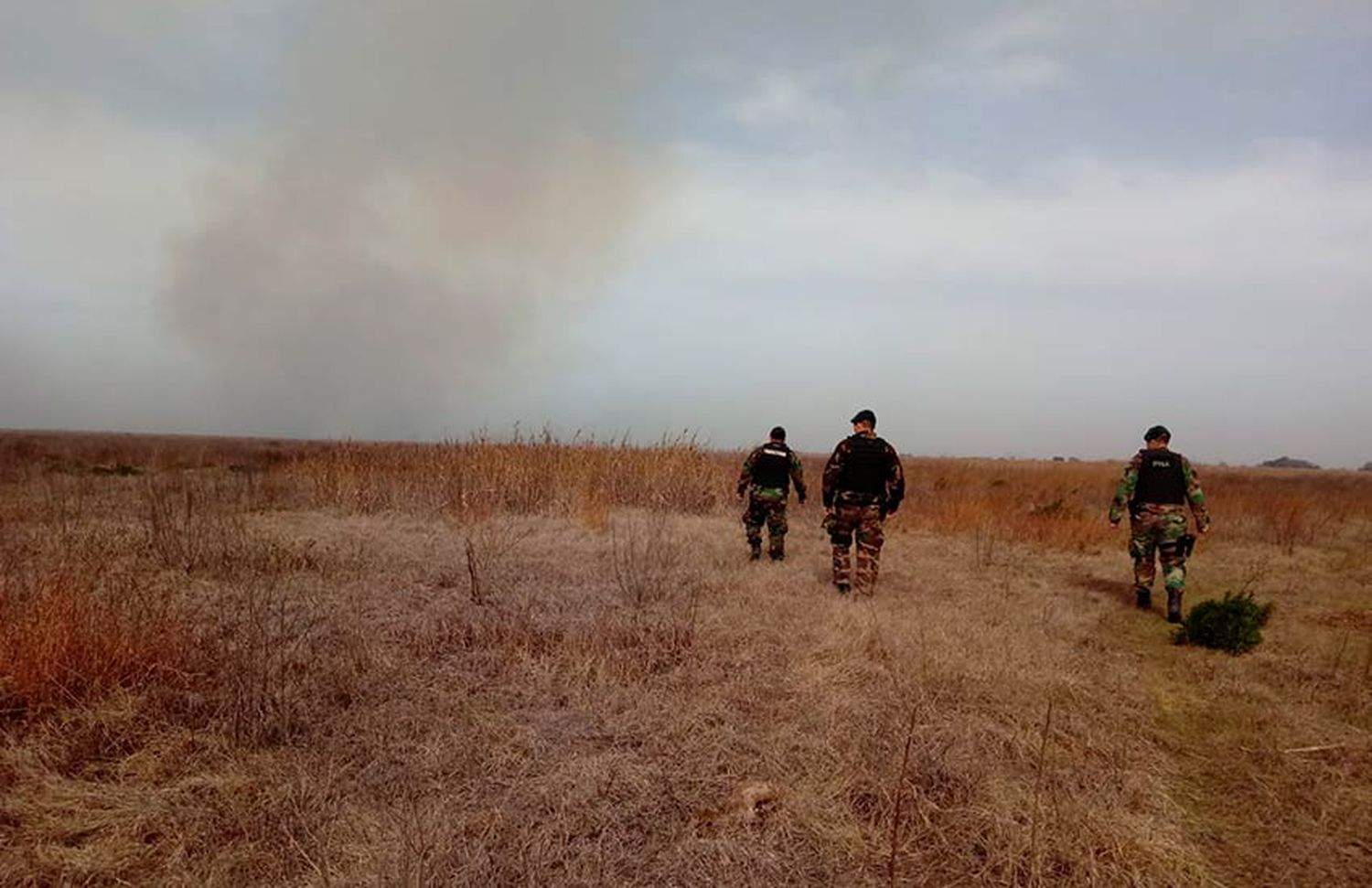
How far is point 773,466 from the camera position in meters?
9.54

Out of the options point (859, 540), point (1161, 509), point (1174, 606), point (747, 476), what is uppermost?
point (747, 476)

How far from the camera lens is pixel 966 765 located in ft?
12.6

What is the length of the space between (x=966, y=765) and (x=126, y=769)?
13.9ft

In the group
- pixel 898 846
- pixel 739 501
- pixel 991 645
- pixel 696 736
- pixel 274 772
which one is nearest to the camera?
pixel 898 846

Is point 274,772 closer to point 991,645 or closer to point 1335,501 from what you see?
point 991,645

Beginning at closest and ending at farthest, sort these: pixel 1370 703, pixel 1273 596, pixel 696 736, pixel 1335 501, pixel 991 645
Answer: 1. pixel 696 736
2. pixel 1370 703
3. pixel 991 645
4. pixel 1273 596
5. pixel 1335 501

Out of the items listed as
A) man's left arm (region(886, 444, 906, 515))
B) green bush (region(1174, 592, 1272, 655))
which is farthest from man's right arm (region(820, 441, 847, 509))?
green bush (region(1174, 592, 1272, 655))

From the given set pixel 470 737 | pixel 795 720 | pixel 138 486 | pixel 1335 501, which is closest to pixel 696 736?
pixel 795 720

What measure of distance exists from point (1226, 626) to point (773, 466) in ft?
16.3

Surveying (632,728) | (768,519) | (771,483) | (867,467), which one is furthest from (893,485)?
(632,728)

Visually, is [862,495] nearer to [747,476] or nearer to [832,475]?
[832,475]

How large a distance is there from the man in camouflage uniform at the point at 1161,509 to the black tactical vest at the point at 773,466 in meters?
3.76

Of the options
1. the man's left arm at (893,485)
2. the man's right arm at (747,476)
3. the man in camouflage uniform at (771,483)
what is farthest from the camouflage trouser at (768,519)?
the man's left arm at (893,485)

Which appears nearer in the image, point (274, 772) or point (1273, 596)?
point (274, 772)
